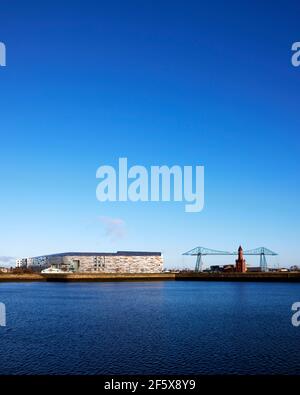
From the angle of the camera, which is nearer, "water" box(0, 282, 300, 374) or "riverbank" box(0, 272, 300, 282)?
"water" box(0, 282, 300, 374)

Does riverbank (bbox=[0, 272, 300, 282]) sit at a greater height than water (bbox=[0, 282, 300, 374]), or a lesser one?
lesser

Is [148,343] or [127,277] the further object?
[127,277]

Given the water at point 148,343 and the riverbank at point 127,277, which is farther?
the riverbank at point 127,277

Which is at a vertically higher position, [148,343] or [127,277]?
[148,343]

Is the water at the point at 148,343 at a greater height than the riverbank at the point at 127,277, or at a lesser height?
greater
